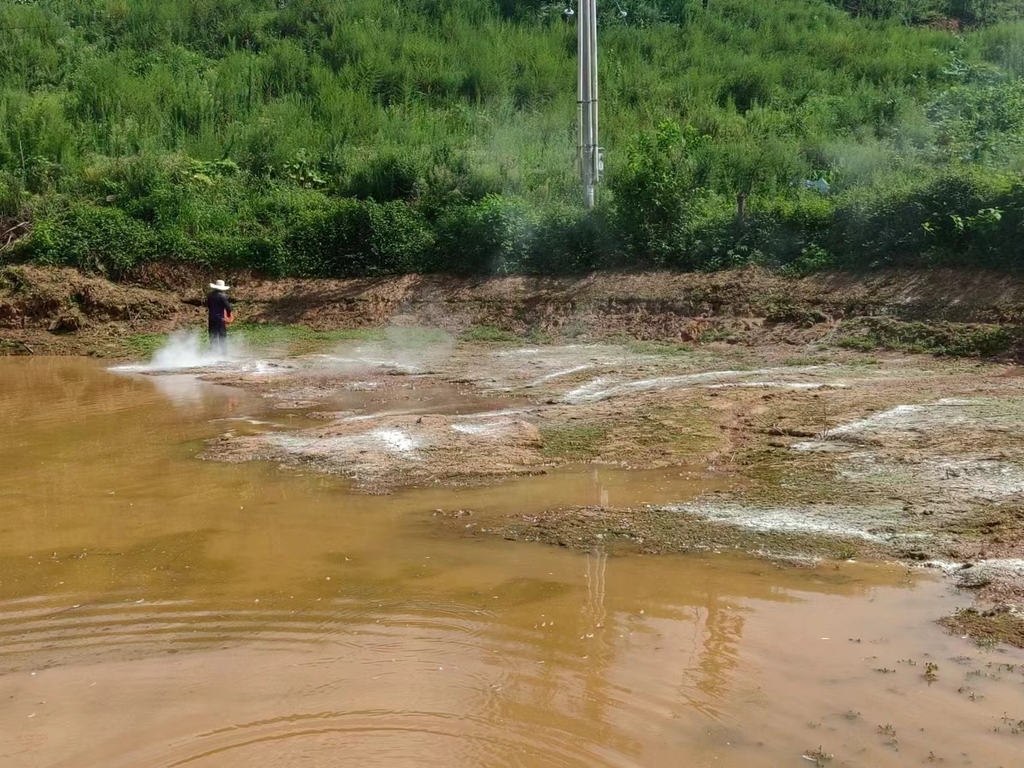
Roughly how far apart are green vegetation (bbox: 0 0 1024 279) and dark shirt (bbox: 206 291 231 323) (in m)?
4.63

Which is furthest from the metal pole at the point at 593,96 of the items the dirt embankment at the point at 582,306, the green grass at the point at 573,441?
the green grass at the point at 573,441

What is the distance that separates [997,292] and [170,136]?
20976mm

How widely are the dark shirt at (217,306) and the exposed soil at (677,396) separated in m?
1.46

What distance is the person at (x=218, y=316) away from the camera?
1714cm

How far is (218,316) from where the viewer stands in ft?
56.7

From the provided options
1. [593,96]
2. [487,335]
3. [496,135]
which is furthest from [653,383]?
[496,135]

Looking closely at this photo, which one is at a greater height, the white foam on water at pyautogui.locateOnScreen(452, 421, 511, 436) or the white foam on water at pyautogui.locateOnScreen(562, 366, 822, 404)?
the white foam on water at pyautogui.locateOnScreen(452, 421, 511, 436)

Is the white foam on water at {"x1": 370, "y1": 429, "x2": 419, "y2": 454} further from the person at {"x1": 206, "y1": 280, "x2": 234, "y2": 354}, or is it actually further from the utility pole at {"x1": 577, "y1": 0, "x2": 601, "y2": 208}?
the utility pole at {"x1": 577, "y1": 0, "x2": 601, "y2": 208}

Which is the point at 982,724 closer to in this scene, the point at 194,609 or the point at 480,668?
the point at 480,668

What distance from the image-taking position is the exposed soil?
747 centimetres

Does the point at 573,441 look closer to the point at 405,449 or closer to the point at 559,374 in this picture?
the point at 405,449

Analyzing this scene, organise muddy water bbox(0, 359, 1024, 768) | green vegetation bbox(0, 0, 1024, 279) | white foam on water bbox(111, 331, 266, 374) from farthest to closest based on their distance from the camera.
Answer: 1. green vegetation bbox(0, 0, 1024, 279)
2. white foam on water bbox(111, 331, 266, 374)
3. muddy water bbox(0, 359, 1024, 768)

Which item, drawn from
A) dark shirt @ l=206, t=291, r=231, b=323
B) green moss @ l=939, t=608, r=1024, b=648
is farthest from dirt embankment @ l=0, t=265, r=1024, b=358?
green moss @ l=939, t=608, r=1024, b=648

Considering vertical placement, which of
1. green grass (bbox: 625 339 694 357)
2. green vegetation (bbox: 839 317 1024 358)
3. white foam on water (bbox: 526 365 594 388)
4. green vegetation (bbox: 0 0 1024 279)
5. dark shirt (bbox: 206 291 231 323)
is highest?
green vegetation (bbox: 0 0 1024 279)
